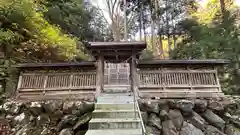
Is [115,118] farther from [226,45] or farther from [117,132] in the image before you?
[226,45]

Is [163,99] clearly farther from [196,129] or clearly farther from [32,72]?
[32,72]

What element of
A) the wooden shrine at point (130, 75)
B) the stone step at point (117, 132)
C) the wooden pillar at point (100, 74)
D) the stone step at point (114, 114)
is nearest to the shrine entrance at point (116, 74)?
the wooden pillar at point (100, 74)

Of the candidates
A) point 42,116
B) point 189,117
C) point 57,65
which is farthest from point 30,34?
point 189,117

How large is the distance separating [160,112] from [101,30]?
1725cm

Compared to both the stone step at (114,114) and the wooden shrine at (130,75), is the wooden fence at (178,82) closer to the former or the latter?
the wooden shrine at (130,75)

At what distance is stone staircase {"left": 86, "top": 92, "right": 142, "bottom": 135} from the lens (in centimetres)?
527

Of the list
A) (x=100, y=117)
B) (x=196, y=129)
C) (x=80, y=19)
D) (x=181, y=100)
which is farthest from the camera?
(x=80, y=19)

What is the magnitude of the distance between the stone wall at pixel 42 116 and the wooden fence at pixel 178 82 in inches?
105

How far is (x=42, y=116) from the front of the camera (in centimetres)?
756

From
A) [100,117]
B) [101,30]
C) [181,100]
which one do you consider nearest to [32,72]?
[100,117]

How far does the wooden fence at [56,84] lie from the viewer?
8219 mm

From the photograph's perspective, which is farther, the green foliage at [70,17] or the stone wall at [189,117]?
the green foliage at [70,17]

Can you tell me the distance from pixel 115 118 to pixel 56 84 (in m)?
3.79

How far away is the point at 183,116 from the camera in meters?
7.46
